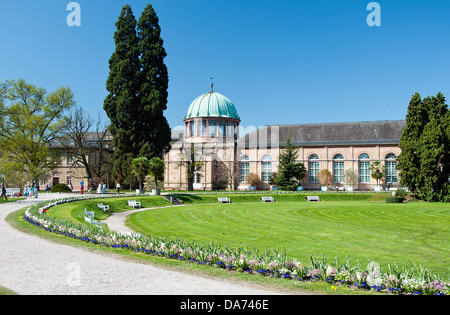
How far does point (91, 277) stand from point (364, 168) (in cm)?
5269

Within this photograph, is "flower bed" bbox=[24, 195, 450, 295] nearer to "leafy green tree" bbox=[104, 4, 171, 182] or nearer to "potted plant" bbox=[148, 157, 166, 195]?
"potted plant" bbox=[148, 157, 166, 195]

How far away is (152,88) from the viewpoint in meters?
42.1

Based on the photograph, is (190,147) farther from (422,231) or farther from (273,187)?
(422,231)

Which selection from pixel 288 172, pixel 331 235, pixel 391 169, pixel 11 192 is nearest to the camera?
pixel 331 235

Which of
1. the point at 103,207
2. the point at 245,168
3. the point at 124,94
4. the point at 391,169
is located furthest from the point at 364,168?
the point at 103,207

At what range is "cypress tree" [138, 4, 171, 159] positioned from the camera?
41.3 meters

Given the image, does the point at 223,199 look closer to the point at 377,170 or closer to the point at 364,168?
the point at 377,170

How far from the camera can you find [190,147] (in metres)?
53.3

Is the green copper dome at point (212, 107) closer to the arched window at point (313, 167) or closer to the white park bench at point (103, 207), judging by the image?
the arched window at point (313, 167)

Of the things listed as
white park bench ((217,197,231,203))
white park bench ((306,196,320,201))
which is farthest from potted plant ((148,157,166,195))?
white park bench ((306,196,320,201))

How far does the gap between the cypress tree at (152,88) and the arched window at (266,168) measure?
63.0 feet

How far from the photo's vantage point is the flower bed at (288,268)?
20.7 ft

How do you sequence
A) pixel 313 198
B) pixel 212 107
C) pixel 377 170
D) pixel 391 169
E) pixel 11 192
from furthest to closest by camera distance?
pixel 212 107 → pixel 391 169 → pixel 377 170 → pixel 313 198 → pixel 11 192

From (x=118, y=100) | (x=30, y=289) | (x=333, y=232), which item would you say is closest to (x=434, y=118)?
(x=333, y=232)
